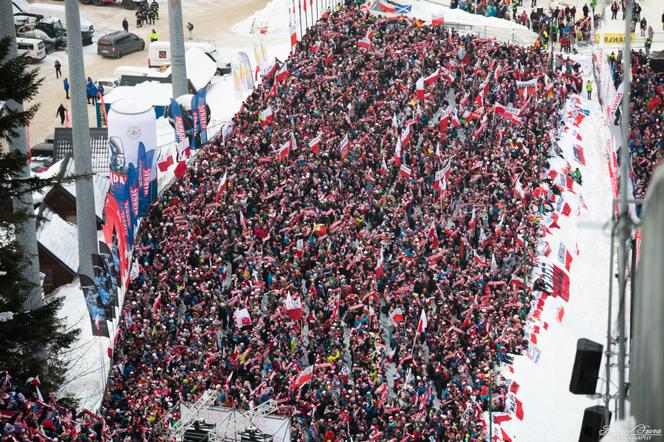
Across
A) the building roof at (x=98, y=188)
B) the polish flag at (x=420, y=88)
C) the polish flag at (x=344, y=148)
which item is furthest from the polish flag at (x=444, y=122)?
the building roof at (x=98, y=188)

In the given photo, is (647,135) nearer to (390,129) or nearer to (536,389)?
(390,129)

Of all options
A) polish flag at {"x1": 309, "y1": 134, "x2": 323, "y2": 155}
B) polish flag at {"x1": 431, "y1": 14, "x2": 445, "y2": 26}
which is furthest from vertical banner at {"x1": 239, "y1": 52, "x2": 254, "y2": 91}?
polish flag at {"x1": 431, "y1": 14, "x2": 445, "y2": 26}

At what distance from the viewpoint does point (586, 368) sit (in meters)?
14.9

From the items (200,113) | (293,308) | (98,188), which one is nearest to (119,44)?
(200,113)

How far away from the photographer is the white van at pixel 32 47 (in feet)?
216

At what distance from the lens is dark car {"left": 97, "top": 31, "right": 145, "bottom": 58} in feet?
223

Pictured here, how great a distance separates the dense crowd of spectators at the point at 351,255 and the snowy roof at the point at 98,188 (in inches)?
93.0

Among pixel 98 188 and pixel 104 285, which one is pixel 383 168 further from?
pixel 104 285

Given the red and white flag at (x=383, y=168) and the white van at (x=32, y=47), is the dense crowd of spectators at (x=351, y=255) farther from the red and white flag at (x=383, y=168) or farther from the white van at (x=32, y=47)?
the white van at (x=32, y=47)

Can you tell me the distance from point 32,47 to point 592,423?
183ft

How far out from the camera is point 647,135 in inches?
1911

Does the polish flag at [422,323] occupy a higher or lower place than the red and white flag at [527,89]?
lower

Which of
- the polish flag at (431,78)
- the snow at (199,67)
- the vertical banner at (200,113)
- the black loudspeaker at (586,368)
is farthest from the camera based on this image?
the snow at (199,67)

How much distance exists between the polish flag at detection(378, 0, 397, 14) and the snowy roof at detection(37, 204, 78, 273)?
103ft
